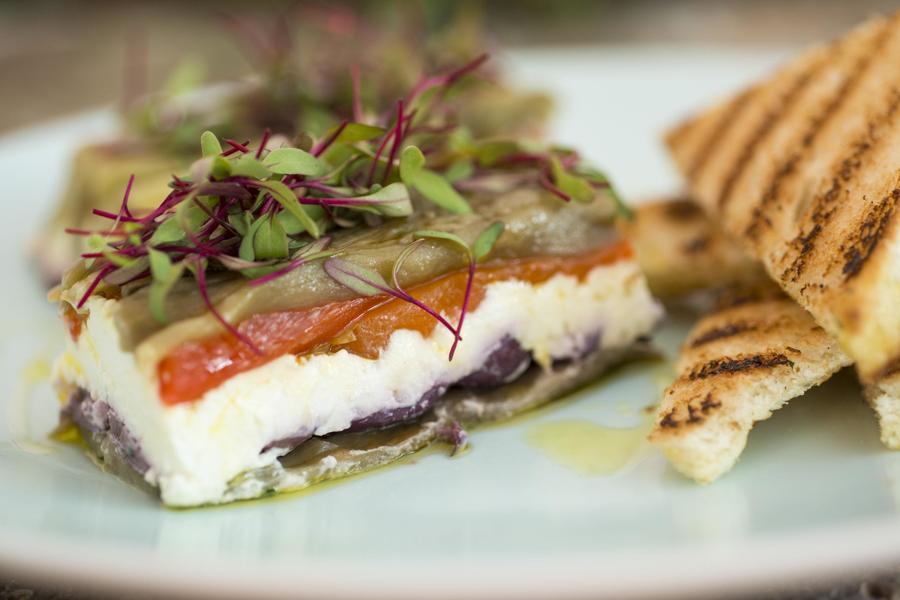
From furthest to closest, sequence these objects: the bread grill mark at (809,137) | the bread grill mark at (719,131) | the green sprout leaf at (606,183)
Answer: the bread grill mark at (719,131) < the green sprout leaf at (606,183) < the bread grill mark at (809,137)

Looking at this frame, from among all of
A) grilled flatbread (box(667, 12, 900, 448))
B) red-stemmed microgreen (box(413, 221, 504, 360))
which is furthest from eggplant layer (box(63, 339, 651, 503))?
grilled flatbread (box(667, 12, 900, 448))

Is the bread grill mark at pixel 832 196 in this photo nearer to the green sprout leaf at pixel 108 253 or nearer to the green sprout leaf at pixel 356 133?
the green sprout leaf at pixel 356 133

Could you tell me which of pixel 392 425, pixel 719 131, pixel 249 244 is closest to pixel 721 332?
pixel 392 425

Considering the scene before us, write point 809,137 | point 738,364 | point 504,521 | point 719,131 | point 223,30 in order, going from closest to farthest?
point 504,521 < point 738,364 < point 809,137 < point 719,131 < point 223,30

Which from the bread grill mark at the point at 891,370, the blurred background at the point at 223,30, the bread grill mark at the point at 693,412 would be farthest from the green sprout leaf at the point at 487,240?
the blurred background at the point at 223,30

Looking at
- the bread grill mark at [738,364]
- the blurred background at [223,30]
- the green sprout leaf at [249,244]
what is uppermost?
the green sprout leaf at [249,244]

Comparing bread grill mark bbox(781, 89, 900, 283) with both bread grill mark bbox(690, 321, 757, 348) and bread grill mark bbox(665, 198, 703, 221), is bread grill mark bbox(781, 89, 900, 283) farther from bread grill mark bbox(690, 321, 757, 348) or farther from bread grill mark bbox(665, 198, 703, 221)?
bread grill mark bbox(665, 198, 703, 221)

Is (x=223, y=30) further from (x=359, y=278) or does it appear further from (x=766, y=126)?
(x=359, y=278)
